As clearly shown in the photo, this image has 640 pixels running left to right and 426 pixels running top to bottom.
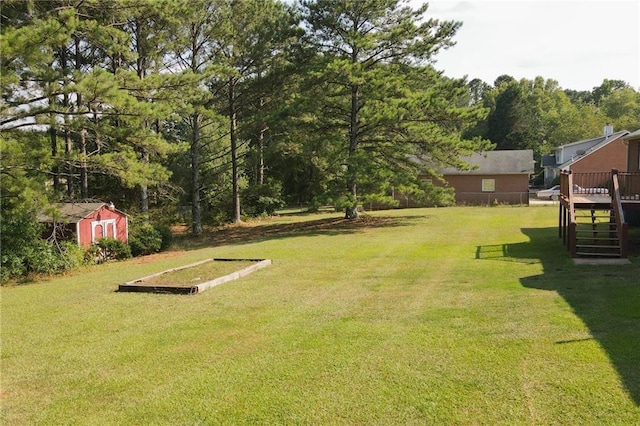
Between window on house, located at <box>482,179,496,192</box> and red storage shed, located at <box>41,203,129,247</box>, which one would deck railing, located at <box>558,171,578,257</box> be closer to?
red storage shed, located at <box>41,203,129,247</box>

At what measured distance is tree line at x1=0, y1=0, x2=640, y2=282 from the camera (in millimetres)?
14211

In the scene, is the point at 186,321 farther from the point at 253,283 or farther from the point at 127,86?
the point at 127,86

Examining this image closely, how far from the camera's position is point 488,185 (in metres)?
36.2

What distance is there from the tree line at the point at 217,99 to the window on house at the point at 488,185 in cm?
1117

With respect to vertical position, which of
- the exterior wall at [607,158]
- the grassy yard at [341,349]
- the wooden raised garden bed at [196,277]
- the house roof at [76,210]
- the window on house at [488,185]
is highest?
the exterior wall at [607,158]

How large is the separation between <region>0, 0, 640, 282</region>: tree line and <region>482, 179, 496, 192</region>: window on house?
36.6ft

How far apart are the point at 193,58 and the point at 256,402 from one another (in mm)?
23885

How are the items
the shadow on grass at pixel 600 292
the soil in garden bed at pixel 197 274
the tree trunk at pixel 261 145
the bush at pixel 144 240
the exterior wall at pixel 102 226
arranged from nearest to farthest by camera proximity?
the shadow on grass at pixel 600 292 → the soil in garden bed at pixel 197 274 → the exterior wall at pixel 102 226 → the bush at pixel 144 240 → the tree trunk at pixel 261 145

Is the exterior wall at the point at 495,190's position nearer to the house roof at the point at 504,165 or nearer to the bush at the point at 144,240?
the house roof at the point at 504,165

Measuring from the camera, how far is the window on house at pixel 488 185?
36.1 metres

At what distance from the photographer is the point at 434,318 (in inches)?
299

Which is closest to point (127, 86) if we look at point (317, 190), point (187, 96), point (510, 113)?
point (187, 96)

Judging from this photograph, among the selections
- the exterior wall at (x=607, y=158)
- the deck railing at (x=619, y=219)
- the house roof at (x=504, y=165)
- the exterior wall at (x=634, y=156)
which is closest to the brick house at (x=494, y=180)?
the house roof at (x=504, y=165)

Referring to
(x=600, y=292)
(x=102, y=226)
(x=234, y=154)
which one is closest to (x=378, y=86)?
(x=234, y=154)
